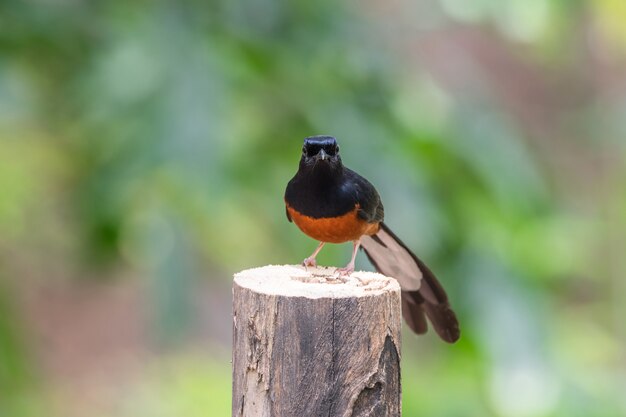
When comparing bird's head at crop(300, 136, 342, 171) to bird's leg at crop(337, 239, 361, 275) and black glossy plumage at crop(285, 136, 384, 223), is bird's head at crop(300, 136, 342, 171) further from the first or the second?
bird's leg at crop(337, 239, 361, 275)

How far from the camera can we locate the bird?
2727 mm

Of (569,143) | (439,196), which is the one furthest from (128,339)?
(439,196)

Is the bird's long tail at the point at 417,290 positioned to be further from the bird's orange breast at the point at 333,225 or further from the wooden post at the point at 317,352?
the wooden post at the point at 317,352

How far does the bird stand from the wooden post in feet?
1.68

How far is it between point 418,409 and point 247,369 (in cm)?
256

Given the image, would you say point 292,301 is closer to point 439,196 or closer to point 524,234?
point 439,196

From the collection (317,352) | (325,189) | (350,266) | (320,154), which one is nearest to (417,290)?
(350,266)

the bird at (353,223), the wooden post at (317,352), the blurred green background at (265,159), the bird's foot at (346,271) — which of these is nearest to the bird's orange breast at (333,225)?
the bird at (353,223)

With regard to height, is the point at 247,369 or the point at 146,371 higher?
the point at 247,369

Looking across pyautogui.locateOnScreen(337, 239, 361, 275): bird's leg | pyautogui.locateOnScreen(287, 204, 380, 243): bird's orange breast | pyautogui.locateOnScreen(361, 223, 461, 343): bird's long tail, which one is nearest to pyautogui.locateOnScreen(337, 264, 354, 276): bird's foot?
pyautogui.locateOnScreen(337, 239, 361, 275): bird's leg

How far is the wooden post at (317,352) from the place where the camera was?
214 cm

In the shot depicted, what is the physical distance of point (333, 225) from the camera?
2.82 metres

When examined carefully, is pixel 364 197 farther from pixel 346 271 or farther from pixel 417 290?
pixel 417 290

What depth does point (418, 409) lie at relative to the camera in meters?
4.63
